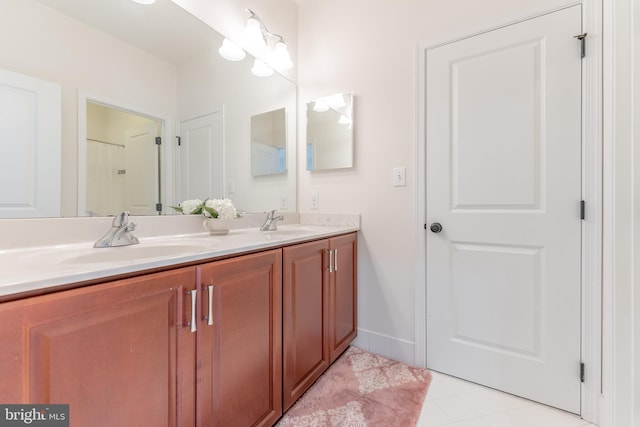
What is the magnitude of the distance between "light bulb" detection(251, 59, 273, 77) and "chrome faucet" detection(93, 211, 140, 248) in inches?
48.4

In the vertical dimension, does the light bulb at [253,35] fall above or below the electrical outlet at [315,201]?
above

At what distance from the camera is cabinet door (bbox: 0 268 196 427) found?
503mm

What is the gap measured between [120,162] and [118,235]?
13.4 inches

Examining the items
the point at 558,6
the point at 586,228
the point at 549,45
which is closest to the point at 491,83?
the point at 549,45

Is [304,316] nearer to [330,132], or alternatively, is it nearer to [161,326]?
[161,326]

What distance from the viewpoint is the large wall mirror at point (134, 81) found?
947 mm

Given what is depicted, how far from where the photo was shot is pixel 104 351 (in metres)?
0.61

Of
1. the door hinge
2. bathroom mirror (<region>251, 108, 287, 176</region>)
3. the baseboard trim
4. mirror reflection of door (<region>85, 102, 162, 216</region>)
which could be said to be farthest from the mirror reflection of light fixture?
the baseboard trim

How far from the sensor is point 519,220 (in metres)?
1.32

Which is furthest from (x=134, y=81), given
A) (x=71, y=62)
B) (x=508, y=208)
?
(x=508, y=208)

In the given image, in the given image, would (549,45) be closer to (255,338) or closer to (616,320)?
(616,320)

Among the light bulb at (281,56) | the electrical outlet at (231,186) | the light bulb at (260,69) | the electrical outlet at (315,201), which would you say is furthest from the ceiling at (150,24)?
the electrical outlet at (315,201)

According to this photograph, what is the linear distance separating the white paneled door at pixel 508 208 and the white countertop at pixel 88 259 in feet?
2.75

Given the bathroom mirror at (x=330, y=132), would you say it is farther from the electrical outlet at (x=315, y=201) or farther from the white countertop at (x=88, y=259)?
the white countertop at (x=88, y=259)
